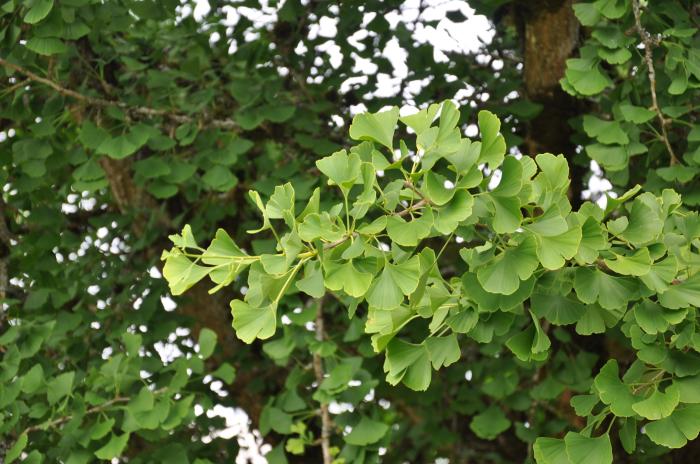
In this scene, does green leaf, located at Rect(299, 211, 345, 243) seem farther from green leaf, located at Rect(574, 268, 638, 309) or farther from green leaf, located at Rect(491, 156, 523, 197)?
green leaf, located at Rect(574, 268, 638, 309)

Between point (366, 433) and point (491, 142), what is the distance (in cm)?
83

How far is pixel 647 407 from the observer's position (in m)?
1.01

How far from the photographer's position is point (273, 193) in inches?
56.3

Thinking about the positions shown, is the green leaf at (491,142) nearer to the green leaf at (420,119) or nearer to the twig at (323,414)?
the green leaf at (420,119)

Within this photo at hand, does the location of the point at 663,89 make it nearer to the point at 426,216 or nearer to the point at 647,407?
the point at 647,407

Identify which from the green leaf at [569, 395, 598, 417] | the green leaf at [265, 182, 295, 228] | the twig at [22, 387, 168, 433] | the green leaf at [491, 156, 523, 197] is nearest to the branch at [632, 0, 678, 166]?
the green leaf at [569, 395, 598, 417]

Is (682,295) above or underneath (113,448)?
above

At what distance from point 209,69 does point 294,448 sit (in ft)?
2.56

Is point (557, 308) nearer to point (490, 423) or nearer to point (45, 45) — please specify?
point (45, 45)

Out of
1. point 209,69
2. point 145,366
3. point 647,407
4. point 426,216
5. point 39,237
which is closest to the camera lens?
point 426,216

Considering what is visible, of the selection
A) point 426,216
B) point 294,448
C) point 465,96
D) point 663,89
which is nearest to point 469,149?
point 426,216

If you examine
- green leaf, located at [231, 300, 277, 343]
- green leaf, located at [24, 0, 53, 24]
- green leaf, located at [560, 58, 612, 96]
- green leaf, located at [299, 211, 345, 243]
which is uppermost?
green leaf, located at [299, 211, 345, 243]

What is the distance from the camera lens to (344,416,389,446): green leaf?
164 centimetres

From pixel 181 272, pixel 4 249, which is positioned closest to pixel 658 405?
pixel 181 272
